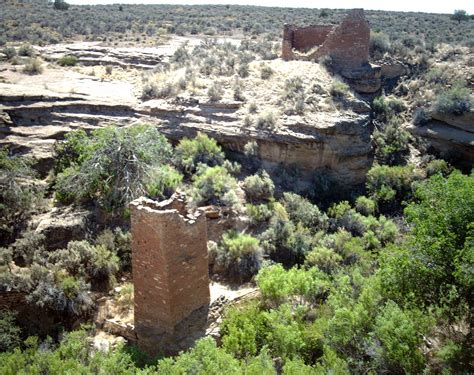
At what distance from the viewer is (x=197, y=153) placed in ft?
54.3

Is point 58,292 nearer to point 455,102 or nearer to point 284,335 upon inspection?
point 284,335

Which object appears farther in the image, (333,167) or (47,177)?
(333,167)

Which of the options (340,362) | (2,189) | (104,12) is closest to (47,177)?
(2,189)

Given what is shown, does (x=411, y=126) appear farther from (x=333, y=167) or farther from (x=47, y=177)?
(x=47, y=177)

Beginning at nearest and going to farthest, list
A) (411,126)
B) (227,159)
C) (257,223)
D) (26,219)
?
(26,219), (257,223), (227,159), (411,126)

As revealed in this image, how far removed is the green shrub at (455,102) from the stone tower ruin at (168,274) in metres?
14.6

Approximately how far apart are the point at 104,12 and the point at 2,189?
3310 cm

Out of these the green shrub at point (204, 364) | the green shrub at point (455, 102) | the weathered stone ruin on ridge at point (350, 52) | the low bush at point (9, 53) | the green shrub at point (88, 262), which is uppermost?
the weathered stone ruin on ridge at point (350, 52)

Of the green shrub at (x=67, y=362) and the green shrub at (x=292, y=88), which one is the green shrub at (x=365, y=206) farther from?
the green shrub at (x=67, y=362)

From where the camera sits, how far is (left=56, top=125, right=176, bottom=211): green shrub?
1380 cm

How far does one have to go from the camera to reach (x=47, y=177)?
1543 centimetres

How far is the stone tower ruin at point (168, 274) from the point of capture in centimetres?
950

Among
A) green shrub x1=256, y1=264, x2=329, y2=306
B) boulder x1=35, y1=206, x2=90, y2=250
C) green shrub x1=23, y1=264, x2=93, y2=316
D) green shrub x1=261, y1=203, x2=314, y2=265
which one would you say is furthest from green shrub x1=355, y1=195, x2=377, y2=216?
green shrub x1=23, y1=264, x2=93, y2=316

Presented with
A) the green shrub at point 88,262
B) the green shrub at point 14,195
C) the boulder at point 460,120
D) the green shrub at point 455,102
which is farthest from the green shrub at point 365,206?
the green shrub at point 14,195
